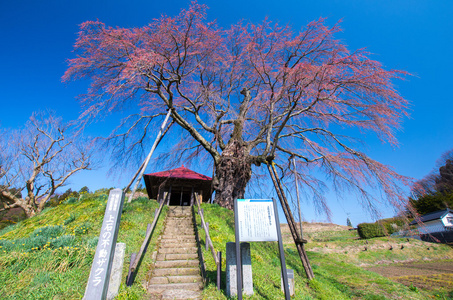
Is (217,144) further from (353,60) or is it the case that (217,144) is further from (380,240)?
(380,240)

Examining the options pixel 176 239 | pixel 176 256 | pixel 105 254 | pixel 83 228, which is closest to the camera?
pixel 105 254

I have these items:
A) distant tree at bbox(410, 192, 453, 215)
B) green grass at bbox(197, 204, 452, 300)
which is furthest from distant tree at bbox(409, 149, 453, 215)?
green grass at bbox(197, 204, 452, 300)

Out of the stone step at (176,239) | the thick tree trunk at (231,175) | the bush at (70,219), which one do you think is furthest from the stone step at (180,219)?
the bush at (70,219)

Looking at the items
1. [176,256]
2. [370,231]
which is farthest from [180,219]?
[370,231]

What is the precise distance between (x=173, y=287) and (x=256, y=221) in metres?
2.86

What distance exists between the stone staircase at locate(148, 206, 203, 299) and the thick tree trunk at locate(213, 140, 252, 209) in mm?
2514

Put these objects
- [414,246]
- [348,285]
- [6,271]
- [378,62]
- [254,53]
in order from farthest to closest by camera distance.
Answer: [414,246], [254,53], [348,285], [378,62], [6,271]

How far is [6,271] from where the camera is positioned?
4.50 metres

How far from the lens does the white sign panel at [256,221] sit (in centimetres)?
421

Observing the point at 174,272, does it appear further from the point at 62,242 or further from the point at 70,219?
the point at 70,219

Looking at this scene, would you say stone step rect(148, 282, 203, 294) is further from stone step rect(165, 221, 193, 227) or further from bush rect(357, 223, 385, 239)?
bush rect(357, 223, 385, 239)

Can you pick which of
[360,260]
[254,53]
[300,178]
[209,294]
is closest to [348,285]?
[300,178]

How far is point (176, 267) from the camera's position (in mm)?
6094

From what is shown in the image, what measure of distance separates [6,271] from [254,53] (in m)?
10.1
